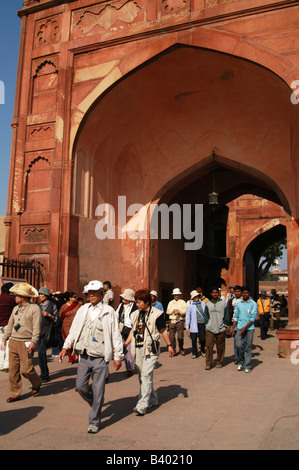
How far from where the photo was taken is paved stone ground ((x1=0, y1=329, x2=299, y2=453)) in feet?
12.6

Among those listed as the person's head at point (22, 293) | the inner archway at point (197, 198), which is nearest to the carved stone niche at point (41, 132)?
the inner archway at point (197, 198)

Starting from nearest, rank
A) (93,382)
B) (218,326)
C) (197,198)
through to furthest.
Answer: (93,382), (218,326), (197,198)

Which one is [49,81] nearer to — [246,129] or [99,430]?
[246,129]

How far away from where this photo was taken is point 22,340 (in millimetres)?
5602

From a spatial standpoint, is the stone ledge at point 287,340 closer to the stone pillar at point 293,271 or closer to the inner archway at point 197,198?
the stone pillar at point 293,271

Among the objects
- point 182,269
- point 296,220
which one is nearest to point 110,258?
point 182,269

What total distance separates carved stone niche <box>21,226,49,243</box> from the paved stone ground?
4836 millimetres

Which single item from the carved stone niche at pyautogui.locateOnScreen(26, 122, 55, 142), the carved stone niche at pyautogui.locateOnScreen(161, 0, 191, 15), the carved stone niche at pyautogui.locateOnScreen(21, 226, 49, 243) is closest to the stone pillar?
the carved stone niche at pyautogui.locateOnScreen(161, 0, 191, 15)

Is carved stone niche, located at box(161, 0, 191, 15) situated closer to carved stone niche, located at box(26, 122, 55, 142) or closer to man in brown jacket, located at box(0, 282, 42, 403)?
carved stone niche, located at box(26, 122, 55, 142)

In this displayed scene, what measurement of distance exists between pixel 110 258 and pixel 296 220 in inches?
195

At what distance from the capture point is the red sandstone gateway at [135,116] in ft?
35.4

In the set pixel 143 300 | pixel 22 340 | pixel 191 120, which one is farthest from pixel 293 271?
pixel 22 340

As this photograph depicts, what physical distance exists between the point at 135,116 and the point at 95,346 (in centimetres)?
941

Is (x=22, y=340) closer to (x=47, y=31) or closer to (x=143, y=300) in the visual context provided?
(x=143, y=300)
